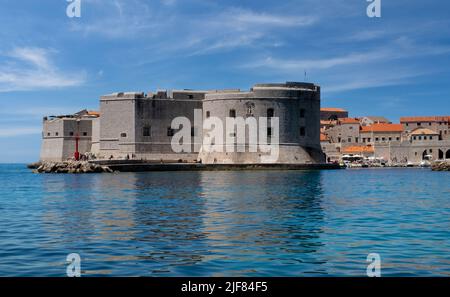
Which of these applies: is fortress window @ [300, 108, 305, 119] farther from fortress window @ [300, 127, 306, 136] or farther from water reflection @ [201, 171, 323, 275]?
water reflection @ [201, 171, 323, 275]

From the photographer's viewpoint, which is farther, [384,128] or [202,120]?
[384,128]

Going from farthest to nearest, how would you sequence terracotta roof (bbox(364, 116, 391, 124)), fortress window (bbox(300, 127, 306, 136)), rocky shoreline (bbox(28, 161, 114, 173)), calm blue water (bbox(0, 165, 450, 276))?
terracotta roof (bbox(364, 116, 391, 124)) < fortress window (bbox(300, 127, 306, 136)) < rocky shoreline (bbox(28, 161, 114, 173)) < calm blue water (bbox(0, 165, 450, 276))

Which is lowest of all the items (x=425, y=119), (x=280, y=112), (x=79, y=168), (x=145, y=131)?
(x=79, y=168)

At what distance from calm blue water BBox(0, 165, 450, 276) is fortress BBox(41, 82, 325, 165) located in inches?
989

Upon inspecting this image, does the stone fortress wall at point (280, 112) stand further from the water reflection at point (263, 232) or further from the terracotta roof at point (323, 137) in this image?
the terracotta roof at point (323, 137)

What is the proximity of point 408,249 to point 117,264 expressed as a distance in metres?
3.98

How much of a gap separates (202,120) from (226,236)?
1406 inches

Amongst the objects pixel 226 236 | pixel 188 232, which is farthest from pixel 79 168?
pixel 226 236

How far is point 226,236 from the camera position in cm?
983

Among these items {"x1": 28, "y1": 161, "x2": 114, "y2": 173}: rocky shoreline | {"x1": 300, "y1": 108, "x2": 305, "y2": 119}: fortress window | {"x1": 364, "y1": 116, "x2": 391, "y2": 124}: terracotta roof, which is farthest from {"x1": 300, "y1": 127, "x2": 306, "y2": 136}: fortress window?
{"x1": 364, "y1": 116, "x2": 391, "y2": 124}: terracotta roof

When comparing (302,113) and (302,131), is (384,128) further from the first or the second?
(302,113)

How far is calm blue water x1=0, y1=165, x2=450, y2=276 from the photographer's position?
7215mm

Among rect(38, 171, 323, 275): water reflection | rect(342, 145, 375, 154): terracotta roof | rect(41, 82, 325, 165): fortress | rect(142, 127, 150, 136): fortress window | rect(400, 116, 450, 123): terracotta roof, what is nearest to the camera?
rect(38, 171, 323, 275): water reflection
